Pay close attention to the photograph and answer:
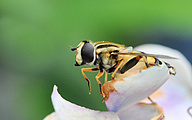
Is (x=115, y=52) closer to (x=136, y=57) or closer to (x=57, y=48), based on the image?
(x=136, y=57)

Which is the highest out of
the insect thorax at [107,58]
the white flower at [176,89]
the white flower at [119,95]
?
the insect thorax at [107,58]

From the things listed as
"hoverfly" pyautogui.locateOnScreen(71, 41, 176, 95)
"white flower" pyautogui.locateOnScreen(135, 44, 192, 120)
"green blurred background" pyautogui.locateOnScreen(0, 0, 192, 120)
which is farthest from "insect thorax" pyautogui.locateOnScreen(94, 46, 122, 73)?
"green blurred background" pyautogui.locateOnScreen(0, 0, 192, 120)

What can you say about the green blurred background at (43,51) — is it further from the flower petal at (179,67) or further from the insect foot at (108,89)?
the insect foot at (108,89)

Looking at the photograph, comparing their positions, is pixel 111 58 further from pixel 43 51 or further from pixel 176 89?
pixel 43 51

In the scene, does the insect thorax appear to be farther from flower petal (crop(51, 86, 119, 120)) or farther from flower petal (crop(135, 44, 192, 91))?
flower petal (crop(135, 44, 192, 91))

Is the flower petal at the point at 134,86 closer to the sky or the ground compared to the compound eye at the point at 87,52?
closer to the ground

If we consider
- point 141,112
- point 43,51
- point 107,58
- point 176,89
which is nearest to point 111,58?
point 107,58

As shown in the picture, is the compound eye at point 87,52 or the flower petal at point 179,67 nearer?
the compound eye at point 87,52

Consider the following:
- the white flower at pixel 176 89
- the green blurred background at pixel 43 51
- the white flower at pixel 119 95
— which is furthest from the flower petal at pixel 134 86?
the green blurred background at pixel 43 51
